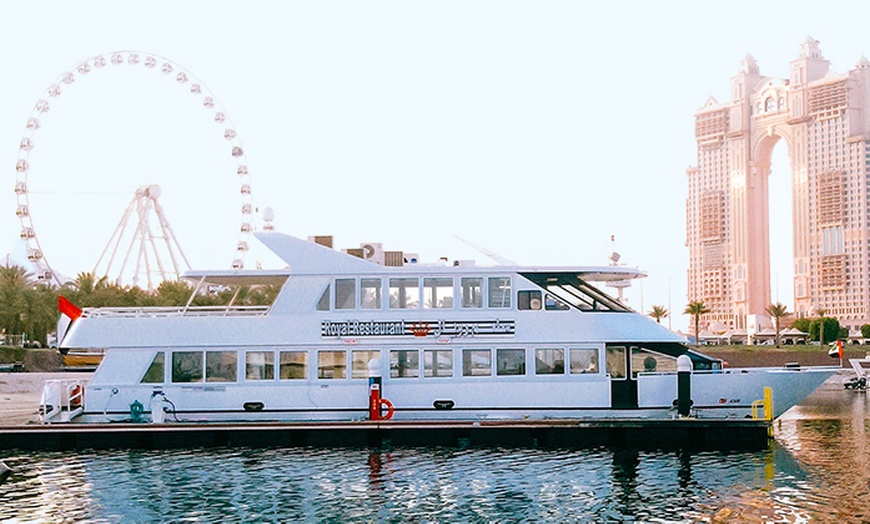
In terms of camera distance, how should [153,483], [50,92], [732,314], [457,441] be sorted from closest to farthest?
[153,483]
[457,441]
[50,92]
[732,314]

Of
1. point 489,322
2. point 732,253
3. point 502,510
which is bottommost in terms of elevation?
point 502,510

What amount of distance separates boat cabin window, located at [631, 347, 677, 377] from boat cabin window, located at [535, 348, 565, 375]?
5.67ft

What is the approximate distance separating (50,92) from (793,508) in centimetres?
5314

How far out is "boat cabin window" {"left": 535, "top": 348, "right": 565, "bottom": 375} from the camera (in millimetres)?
24737

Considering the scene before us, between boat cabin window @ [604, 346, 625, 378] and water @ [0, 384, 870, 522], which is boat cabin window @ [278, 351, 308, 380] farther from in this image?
boat cabin window @ [604, 346, 625, 378]

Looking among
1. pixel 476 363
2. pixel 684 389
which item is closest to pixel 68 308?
pixel 476 363

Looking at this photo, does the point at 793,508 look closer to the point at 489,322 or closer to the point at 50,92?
the point at 489,322

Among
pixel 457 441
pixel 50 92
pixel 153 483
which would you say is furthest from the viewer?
pixel 50 92

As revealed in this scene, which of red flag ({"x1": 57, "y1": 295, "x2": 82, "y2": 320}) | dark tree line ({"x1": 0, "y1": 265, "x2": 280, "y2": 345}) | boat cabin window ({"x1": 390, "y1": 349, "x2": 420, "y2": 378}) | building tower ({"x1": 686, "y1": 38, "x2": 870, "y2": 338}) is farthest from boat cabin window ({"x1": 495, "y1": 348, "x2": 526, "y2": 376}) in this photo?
building tower ({"x1": 686, "y1": 38, "x2": 870, "y2": 338})

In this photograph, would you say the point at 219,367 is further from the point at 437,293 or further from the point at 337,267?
the point at 437,293

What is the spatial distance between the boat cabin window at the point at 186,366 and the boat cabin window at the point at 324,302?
10.4 feet

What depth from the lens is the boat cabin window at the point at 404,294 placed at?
82.5 ft

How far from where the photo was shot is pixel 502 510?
1786cm

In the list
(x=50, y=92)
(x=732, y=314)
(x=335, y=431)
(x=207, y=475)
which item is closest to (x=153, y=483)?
(x=207, y=475)
